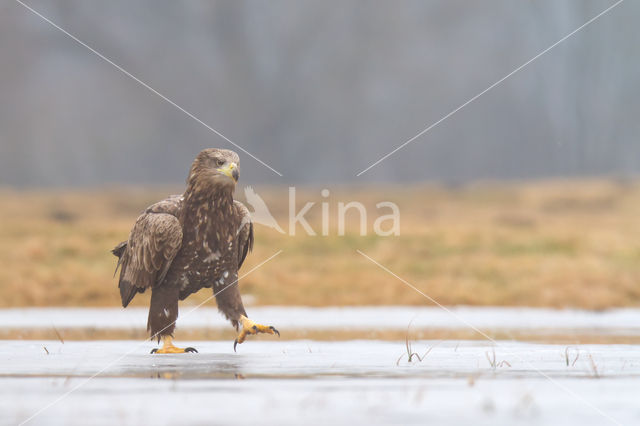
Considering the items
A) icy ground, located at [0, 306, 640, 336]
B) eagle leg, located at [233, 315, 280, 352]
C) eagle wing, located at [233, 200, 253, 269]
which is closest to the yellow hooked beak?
eagle wing, located at [233, 200, 253, 269]

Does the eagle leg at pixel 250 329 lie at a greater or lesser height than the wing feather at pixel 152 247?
lesser

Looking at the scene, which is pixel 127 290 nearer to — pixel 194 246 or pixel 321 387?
pixel 194 246

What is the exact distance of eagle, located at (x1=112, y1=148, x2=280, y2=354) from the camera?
789 centimetres

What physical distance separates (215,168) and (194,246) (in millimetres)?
683

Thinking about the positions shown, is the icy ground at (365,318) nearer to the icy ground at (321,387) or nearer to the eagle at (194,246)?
the eagle at (194,246)

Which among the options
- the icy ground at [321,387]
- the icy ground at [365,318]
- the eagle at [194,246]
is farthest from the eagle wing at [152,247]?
the icy ground at [365,318]

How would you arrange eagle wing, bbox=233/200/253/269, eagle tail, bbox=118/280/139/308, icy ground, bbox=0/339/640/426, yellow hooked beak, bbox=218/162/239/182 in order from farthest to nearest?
1. eagle tail, bbox=118/280/139/308
2. eagle wing, bbox=233/200/253/269
3. yellow hooked beak, bbox=218/162/239/182
4. icy ground, bbox=0/339/640/426

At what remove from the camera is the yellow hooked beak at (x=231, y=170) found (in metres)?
7.81

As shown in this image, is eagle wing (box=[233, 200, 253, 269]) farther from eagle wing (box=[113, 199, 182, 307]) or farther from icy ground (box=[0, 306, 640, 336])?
icy ground (box=[0, 306, 640, 336])

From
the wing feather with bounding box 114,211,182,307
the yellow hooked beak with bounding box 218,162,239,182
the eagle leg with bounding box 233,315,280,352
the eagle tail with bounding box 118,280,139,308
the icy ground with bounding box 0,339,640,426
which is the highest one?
the yellow hooked beak with bounding box 218,162,239,182

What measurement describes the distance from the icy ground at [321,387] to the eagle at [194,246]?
0.56m

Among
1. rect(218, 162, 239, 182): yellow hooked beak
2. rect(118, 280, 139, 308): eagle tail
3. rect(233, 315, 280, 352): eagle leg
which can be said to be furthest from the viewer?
rect(118, 280, 139, 308): eagle tail

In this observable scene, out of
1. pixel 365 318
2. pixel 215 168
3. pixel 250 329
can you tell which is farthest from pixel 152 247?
pixel 365 318

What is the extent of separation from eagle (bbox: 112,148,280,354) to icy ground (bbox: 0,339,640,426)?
0.56 meters
